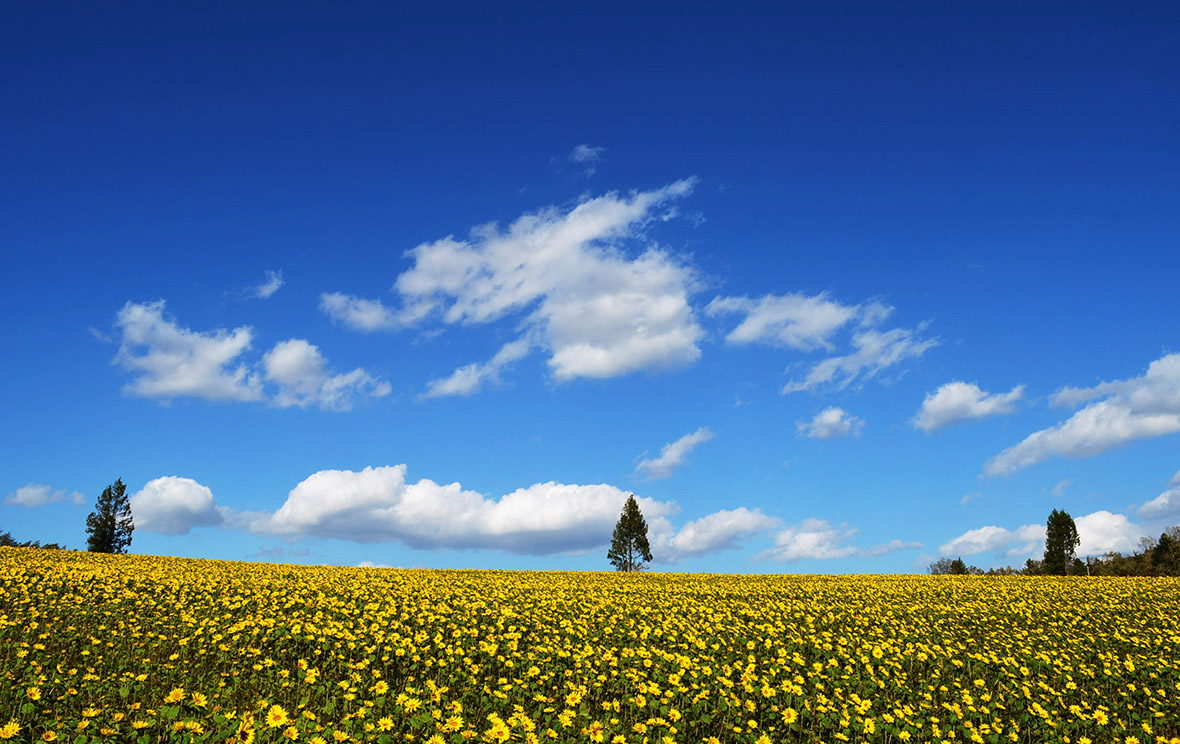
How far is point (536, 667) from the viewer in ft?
42.2

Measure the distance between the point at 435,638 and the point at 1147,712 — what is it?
1452 cm

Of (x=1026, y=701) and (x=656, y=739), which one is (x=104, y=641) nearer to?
(x=656, y=739)

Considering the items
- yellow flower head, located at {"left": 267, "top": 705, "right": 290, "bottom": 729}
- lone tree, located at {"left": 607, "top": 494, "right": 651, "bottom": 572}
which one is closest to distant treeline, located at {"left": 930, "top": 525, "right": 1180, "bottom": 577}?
lone tree, located at {"left": 607, "top": 494, "right": 651, "bottom": 572}

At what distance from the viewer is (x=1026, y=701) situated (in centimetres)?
1338

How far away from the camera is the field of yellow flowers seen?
977cm

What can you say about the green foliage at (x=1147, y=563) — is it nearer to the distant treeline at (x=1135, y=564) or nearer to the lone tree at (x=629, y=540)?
the distant treeline at (x=1135, y=564)

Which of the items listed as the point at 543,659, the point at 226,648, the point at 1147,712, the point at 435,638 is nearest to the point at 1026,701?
the point at 1147,712

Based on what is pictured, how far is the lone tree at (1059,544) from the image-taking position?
64438mm

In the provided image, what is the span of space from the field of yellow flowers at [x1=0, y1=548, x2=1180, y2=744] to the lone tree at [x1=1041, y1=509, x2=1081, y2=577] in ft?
161

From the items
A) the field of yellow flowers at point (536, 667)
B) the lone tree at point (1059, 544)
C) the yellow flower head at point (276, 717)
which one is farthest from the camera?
the lone tree at point (1059, 544)

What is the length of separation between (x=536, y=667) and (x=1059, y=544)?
7032cm

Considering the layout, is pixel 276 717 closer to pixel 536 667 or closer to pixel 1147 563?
pixel 536 667

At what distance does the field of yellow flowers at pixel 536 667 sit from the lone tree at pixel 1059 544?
1928 inches

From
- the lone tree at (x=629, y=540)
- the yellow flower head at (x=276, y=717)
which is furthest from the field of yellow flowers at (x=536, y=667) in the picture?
the lone tree at (x=629, y=540)
